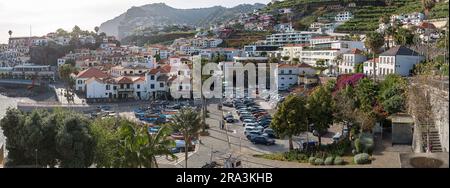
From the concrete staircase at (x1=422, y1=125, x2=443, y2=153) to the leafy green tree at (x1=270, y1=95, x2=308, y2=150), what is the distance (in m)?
7.68

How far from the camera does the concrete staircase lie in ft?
56.1

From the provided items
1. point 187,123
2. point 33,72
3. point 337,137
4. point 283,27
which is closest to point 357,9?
point 283,27

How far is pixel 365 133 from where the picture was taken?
80.2 ft

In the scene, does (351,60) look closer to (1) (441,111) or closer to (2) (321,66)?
(2) (321,66)

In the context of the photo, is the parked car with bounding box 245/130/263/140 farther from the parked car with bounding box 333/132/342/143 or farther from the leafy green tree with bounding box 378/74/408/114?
the leafy green tree with bounding box 378/74/408/114

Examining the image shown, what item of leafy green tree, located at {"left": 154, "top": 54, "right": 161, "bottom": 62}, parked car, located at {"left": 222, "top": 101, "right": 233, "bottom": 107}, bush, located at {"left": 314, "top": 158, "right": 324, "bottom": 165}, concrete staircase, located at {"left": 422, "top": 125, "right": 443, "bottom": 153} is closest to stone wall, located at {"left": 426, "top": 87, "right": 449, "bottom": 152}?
concrete staircase, located at {"left": 422, "top": 125, "right": 443, "bottom": 153}

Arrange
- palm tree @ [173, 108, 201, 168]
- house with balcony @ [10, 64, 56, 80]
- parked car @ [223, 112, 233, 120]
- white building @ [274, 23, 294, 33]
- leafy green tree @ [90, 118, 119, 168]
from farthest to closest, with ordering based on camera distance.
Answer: white building @ [274, 23, 294, 33] < house with balcony @ [10, 64, 56, 80] < parked car @ [223, 112, 233, 120] < palm tree @ [173, 108, 201, 168] < leafy green tree @ [90, 118, 119, 168]

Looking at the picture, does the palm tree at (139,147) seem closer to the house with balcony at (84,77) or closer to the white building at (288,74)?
the white building at (288,74)

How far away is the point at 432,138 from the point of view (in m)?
18.0

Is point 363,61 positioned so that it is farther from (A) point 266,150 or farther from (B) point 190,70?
(A) point 266,150
